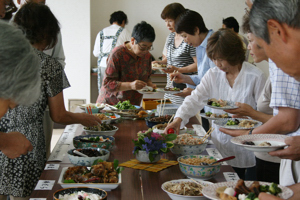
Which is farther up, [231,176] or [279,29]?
[279,29]

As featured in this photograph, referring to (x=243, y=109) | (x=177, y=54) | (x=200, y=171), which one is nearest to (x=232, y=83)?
(x=243, y=109)

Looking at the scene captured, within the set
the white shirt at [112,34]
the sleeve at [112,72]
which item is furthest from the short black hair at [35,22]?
the white shirt at [112,34]

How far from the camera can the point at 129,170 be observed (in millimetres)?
1905

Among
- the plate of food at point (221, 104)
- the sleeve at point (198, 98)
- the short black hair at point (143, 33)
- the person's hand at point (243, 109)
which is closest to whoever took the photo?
the person's hand at point (243, 109)

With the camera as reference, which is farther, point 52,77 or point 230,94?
point 230,94

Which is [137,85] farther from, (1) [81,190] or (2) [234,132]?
(1) [81,190]

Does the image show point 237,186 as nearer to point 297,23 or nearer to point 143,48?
point 297,23

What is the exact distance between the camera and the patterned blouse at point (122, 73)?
11.9 feet

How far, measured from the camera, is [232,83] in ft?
9.06

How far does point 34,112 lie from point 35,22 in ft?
1.62

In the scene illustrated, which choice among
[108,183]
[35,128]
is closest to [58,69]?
[35,128]

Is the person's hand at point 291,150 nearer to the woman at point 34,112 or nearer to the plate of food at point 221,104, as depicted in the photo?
the plate of food at point 221,104

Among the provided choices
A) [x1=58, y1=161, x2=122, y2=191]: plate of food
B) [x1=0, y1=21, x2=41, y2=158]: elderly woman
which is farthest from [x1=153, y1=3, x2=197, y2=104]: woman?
[x1=0, y1=21, x2=41, y2=158]: elderly woman

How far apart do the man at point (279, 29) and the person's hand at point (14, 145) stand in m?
1.05
